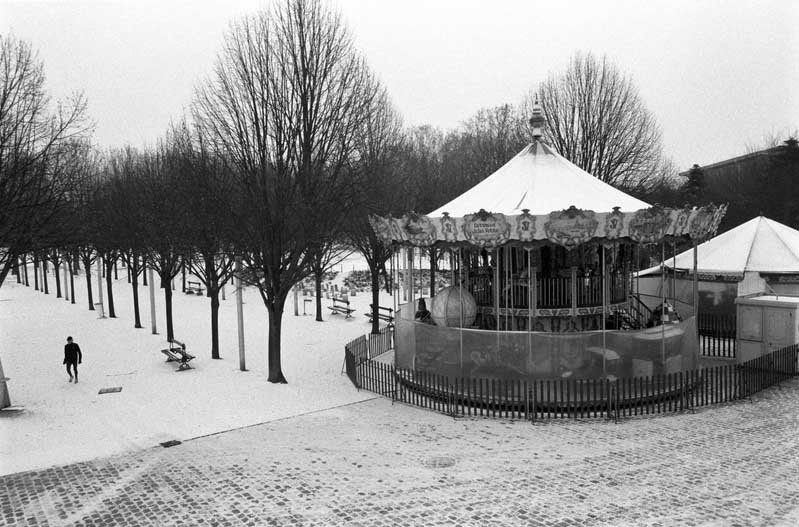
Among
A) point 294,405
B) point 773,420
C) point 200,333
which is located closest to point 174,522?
point 294,405

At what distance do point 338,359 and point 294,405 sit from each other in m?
5.83

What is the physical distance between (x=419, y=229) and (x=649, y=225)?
5629 mm

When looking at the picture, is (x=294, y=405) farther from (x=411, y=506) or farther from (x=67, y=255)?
(x=67, y=255)

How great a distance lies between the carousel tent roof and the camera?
2223cm

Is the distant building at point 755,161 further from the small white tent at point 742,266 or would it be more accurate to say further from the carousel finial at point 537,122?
the carousel finial at point 537,122

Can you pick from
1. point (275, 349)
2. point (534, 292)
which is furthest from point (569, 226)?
point (275, 349)

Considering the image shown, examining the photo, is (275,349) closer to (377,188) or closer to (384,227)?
(384,227)

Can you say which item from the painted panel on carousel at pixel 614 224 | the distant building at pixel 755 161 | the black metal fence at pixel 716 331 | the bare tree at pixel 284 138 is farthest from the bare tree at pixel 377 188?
the distant building at pixel 755 161

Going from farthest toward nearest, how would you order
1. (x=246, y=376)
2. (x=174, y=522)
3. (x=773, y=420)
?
1. (x=246, y=376)
2. (x=773, y=420)
3. (x=174, y=522)

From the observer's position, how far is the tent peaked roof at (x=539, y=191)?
1499 centimetres

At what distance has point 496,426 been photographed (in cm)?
1195

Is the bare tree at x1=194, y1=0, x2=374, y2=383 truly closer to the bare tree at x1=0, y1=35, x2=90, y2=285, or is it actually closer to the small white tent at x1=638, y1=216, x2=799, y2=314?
the bare tree at x1=0, y1=35, x2=90, y2=285

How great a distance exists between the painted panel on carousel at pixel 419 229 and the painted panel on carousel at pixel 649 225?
16.0ft

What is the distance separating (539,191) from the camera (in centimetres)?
1574
